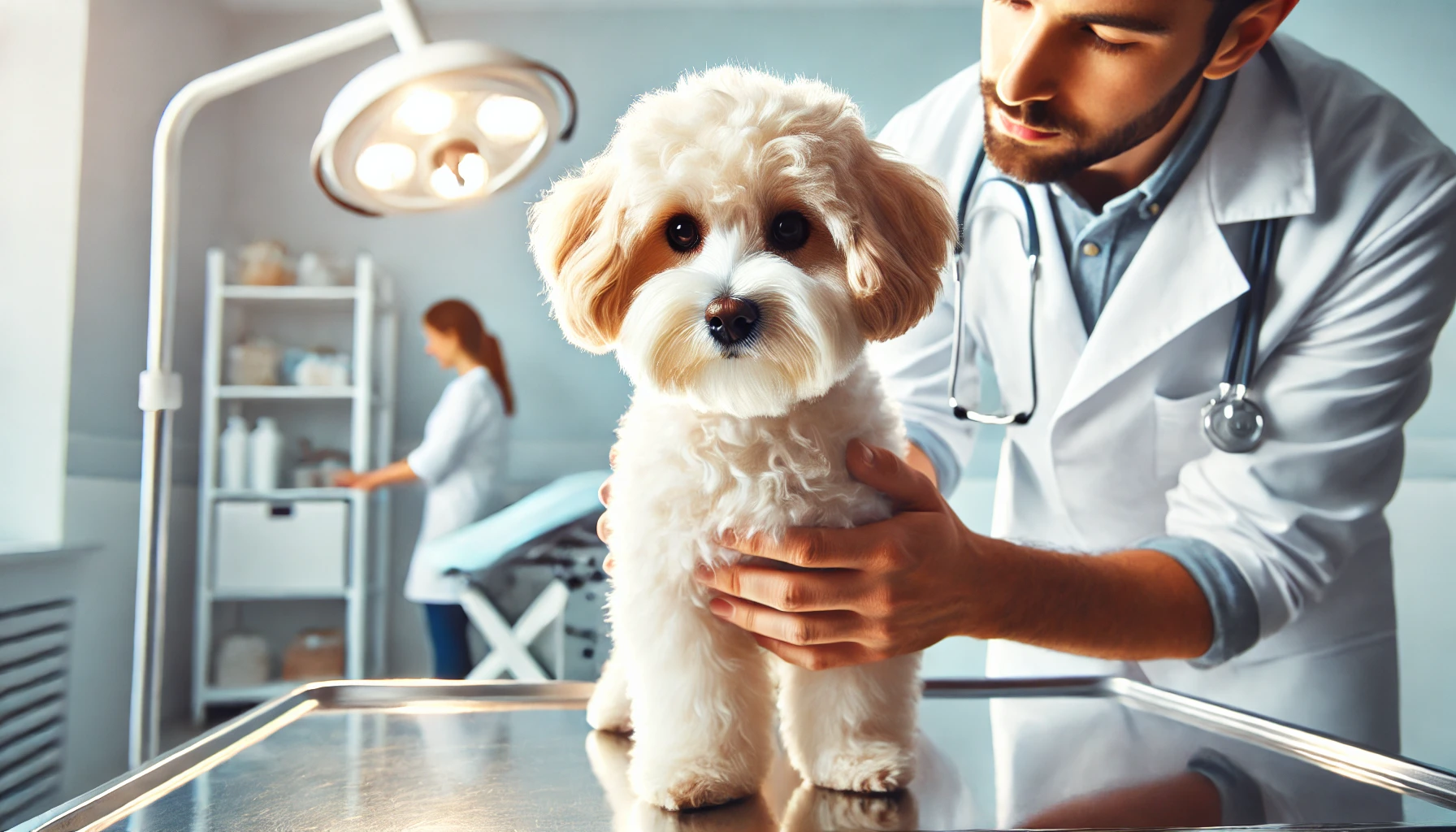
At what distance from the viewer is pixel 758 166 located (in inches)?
26.6

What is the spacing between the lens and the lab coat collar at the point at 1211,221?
3.77 feet

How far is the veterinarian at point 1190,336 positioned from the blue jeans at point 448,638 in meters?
2.73

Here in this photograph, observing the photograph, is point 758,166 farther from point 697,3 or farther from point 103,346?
point 697,3

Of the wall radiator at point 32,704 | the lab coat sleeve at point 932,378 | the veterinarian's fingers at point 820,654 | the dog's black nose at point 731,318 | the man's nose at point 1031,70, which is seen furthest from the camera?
the wall radiator at point 32,704

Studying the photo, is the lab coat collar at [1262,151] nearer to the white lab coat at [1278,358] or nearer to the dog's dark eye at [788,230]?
the white lab coat at [1278,358]

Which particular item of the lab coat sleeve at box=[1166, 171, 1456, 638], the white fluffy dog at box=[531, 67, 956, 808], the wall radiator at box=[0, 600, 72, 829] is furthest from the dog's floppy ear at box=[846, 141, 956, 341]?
the wall radiator at box=[0, 600, 72, 829]

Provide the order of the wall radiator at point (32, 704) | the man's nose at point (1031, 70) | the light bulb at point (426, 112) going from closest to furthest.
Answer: the light bulb at point (426, 112) → the man's nose at point (1031, 70) → the wall radiator at point (32, 704)

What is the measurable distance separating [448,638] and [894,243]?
3.33 meters

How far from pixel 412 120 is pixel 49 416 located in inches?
97.9

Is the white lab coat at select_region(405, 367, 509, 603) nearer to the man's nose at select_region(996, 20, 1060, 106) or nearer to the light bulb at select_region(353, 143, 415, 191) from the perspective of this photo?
the light bulb at select_region(353, 143, 415, 191)

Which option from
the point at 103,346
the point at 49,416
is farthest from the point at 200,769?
the point at 103,346

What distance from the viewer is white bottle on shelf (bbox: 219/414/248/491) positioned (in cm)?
382

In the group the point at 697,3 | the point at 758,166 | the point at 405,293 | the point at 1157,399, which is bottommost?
the point at 1157,399

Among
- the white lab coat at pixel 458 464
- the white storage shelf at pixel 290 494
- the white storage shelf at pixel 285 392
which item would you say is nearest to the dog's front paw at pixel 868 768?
the white lab coat at pixel 458 464
